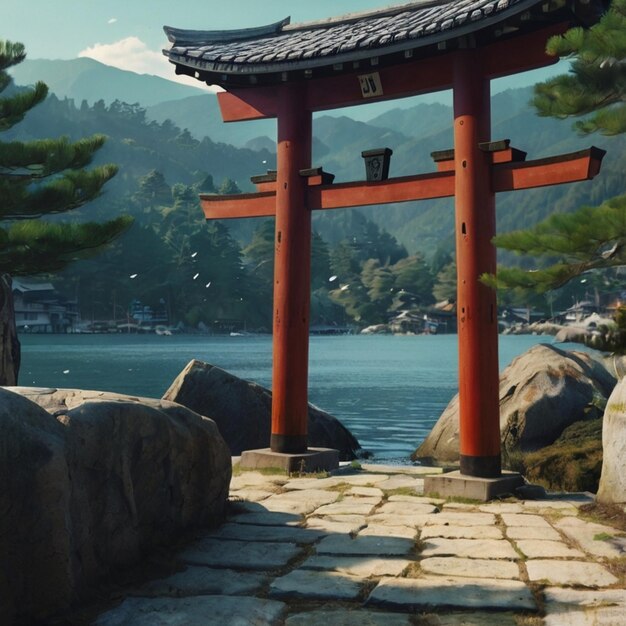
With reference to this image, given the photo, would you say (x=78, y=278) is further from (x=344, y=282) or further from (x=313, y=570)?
(x=313, y=570)

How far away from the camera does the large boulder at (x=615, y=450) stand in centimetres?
542

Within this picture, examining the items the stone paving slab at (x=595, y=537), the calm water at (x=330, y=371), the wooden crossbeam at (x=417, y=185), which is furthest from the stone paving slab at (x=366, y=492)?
the calm water at (x=330, y=371)

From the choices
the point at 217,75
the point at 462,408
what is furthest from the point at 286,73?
the point at 462,408

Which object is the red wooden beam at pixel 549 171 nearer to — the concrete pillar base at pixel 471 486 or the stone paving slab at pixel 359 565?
the concrete pillar base at pixel 471 486

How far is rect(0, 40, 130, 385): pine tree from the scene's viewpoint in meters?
10.4

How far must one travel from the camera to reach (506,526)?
518cm

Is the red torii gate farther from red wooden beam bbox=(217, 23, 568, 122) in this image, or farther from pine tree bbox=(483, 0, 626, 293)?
pine tree bbox=(483, 0, 626, 293)

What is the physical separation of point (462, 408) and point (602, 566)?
2428 mm

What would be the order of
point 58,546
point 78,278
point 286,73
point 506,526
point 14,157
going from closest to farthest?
point 58,546, point 506,526, point 286,73, point 14,157, point 78,278

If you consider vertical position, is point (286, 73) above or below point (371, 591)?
above

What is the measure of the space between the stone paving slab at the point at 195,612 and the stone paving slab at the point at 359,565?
1.86 feet

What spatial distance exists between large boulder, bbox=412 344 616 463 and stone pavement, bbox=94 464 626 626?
161 inches

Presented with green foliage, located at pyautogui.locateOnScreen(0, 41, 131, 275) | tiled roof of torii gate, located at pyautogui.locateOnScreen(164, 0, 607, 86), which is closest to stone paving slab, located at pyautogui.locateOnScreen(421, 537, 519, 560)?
tiled roof of torii gate, located at pyautogui.locateOnScreen(164, 0, 607, 86)

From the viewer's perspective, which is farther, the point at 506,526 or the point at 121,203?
the point at 121,203
